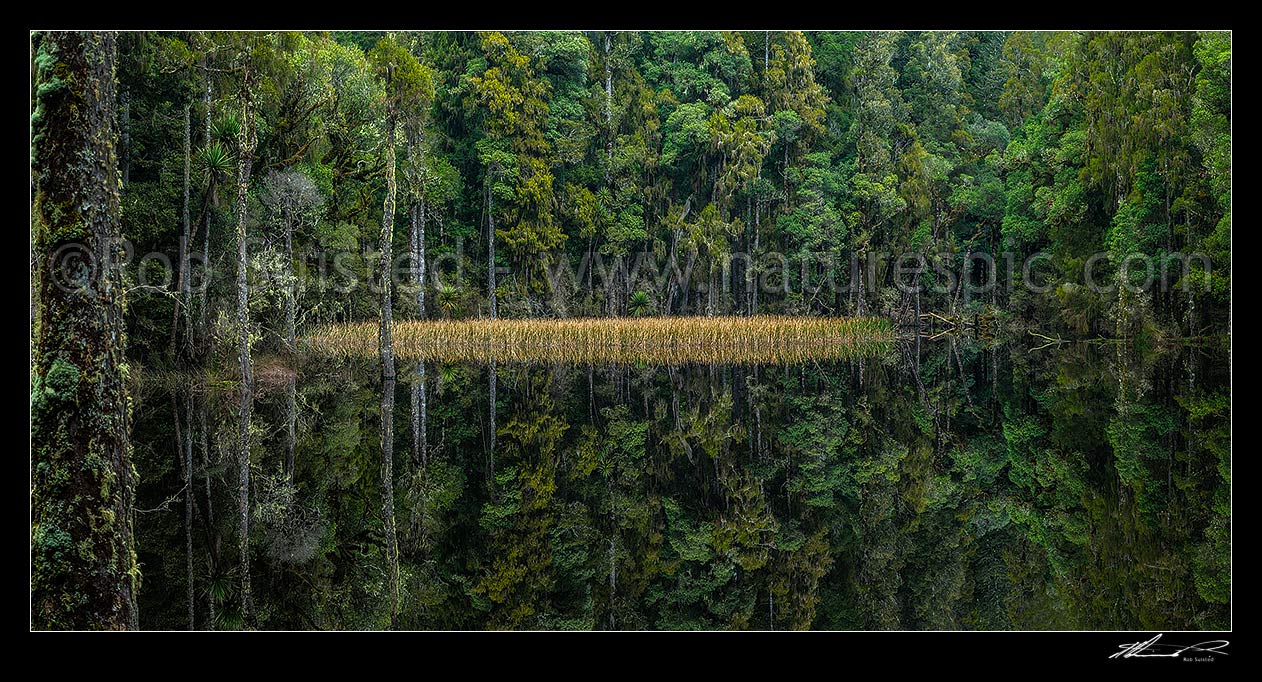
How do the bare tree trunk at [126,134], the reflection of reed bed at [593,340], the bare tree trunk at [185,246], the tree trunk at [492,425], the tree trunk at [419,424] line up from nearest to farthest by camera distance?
1. the tree trunk at [492,425]
2. the tree trunk at [419,424]
3. the bare tree trunk at [126,134]
4. the bare tree trunk at [185,246]
5. the reflection of reed bed at [593,340]

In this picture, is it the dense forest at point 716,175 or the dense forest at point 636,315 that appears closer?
the dense forest at point 636,315

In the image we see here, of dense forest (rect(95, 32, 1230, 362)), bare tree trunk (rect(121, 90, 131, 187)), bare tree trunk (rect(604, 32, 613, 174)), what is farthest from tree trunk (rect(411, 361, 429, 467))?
bare tree trunk (rect(604, 32, 613, 174))

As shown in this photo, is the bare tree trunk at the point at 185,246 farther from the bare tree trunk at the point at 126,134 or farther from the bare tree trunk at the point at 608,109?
the bare tree trunk at the point at 608,109

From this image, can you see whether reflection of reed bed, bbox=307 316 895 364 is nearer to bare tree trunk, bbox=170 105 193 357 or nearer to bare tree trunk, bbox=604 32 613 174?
bare tree trunk, bbox=170 105 193 357

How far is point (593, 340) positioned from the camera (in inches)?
601

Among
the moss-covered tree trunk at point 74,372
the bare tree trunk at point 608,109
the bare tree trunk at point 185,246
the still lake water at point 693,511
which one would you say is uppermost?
the bare tree trunk at point 608,109

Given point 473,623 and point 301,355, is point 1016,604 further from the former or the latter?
point 301,355

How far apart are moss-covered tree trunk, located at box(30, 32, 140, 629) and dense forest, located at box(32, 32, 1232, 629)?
0.05 feet

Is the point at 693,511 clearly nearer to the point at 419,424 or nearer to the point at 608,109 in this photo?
the point at 419,424

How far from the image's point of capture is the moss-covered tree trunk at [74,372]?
361 centimetres

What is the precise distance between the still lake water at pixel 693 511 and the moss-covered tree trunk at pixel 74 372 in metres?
0.31

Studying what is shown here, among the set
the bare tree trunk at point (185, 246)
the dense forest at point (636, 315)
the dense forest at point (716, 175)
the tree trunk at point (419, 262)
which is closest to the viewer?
the dense forest at point (636, 315)

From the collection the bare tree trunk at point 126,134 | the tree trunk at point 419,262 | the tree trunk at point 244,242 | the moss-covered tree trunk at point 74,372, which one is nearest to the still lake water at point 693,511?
the tree trunk at point 244,242

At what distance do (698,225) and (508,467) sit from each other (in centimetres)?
1426
